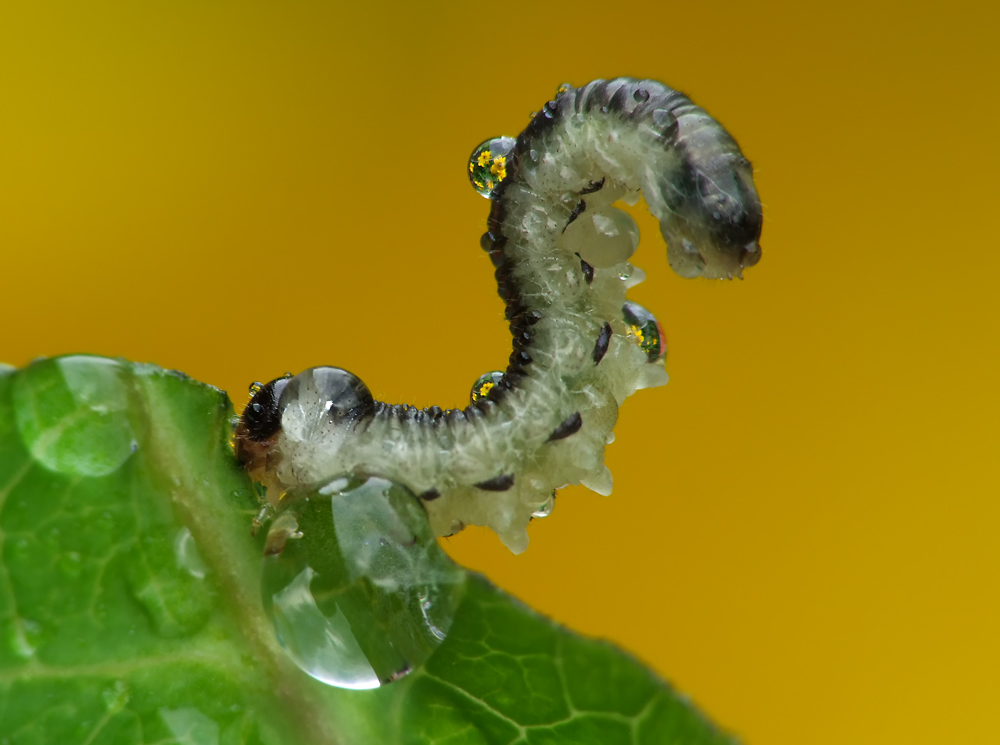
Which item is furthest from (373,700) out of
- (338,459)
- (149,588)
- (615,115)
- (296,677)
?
(615,115)

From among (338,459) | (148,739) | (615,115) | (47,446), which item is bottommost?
(148,739)

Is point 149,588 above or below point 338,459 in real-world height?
below

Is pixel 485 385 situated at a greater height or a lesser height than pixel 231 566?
greater

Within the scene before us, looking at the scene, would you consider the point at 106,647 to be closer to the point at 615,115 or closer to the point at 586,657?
the point at 586,657

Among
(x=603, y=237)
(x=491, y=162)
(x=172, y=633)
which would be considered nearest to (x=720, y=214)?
(x=603, y=237)

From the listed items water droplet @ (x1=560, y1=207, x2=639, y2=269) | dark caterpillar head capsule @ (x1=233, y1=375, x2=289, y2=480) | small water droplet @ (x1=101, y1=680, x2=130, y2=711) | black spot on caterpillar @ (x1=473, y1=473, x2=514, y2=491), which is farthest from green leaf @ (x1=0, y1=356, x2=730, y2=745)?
water droplet @ (x1=560, y1=207, x2=639, y2=269)

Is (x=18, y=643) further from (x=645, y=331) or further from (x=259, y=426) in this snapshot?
(x=645, y=331)

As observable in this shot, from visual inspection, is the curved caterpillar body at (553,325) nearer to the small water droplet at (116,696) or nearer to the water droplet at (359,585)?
the water droplet at (359,585)
